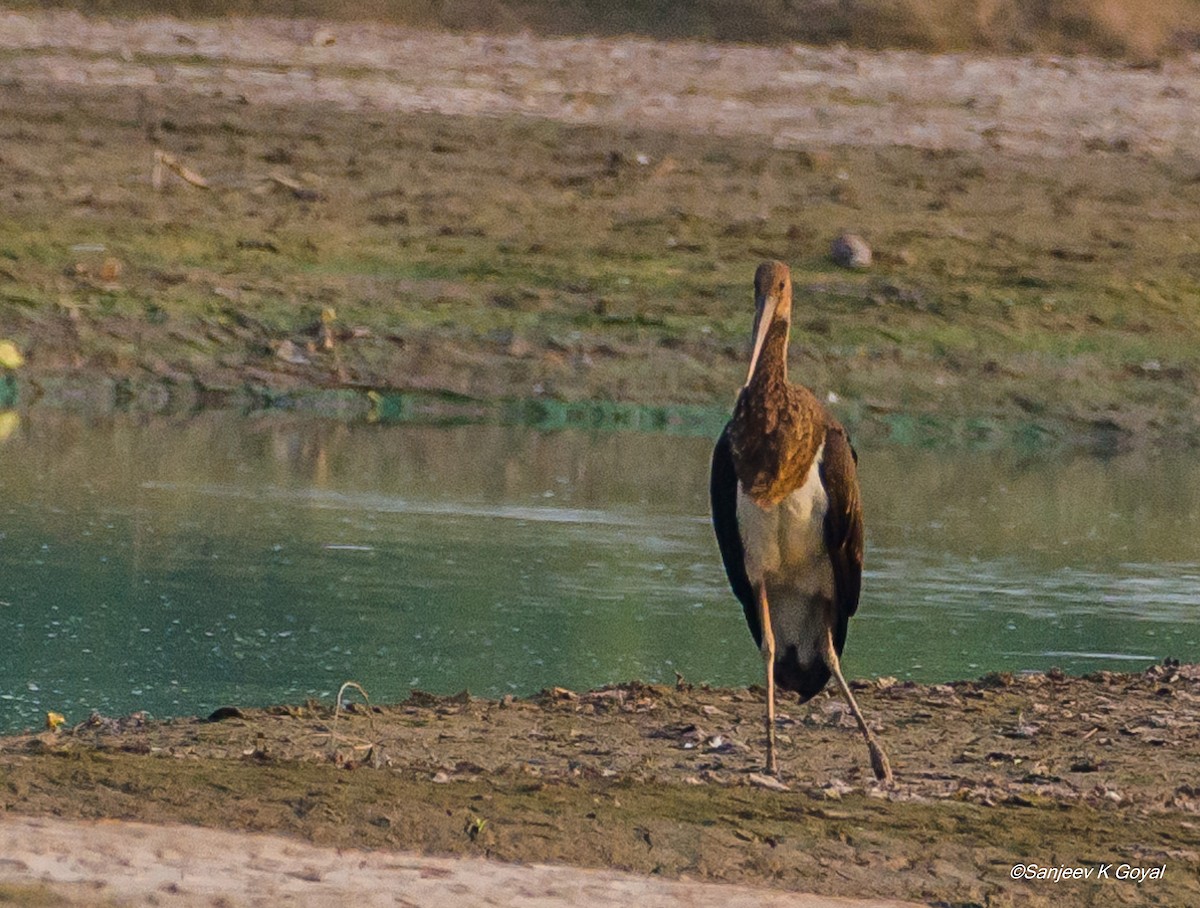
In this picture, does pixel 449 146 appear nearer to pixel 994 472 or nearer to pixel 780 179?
pixel 780 179

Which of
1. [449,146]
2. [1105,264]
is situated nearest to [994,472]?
[1105,264]

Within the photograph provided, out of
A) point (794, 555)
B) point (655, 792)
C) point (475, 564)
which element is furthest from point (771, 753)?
point (475, 564)

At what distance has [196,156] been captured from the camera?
612 inches

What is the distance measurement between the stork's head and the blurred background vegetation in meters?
11.6

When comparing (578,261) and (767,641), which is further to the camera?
(578,261)

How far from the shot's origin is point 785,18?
18328 mm

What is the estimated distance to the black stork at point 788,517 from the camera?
6.19m

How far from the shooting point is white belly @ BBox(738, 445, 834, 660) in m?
6.20

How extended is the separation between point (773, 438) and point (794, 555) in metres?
0.30

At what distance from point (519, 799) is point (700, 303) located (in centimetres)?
864

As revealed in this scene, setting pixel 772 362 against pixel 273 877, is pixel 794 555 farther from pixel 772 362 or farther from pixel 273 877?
pixel 273 877

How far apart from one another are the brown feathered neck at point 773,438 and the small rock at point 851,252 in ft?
27.1

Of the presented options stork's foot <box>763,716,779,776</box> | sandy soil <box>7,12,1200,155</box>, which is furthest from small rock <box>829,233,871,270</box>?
stork's foot <box>763,716,779,776</box>

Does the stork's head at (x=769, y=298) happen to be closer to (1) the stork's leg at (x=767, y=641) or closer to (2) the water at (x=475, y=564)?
(1) the stork's leg at (x=767, y=641)
